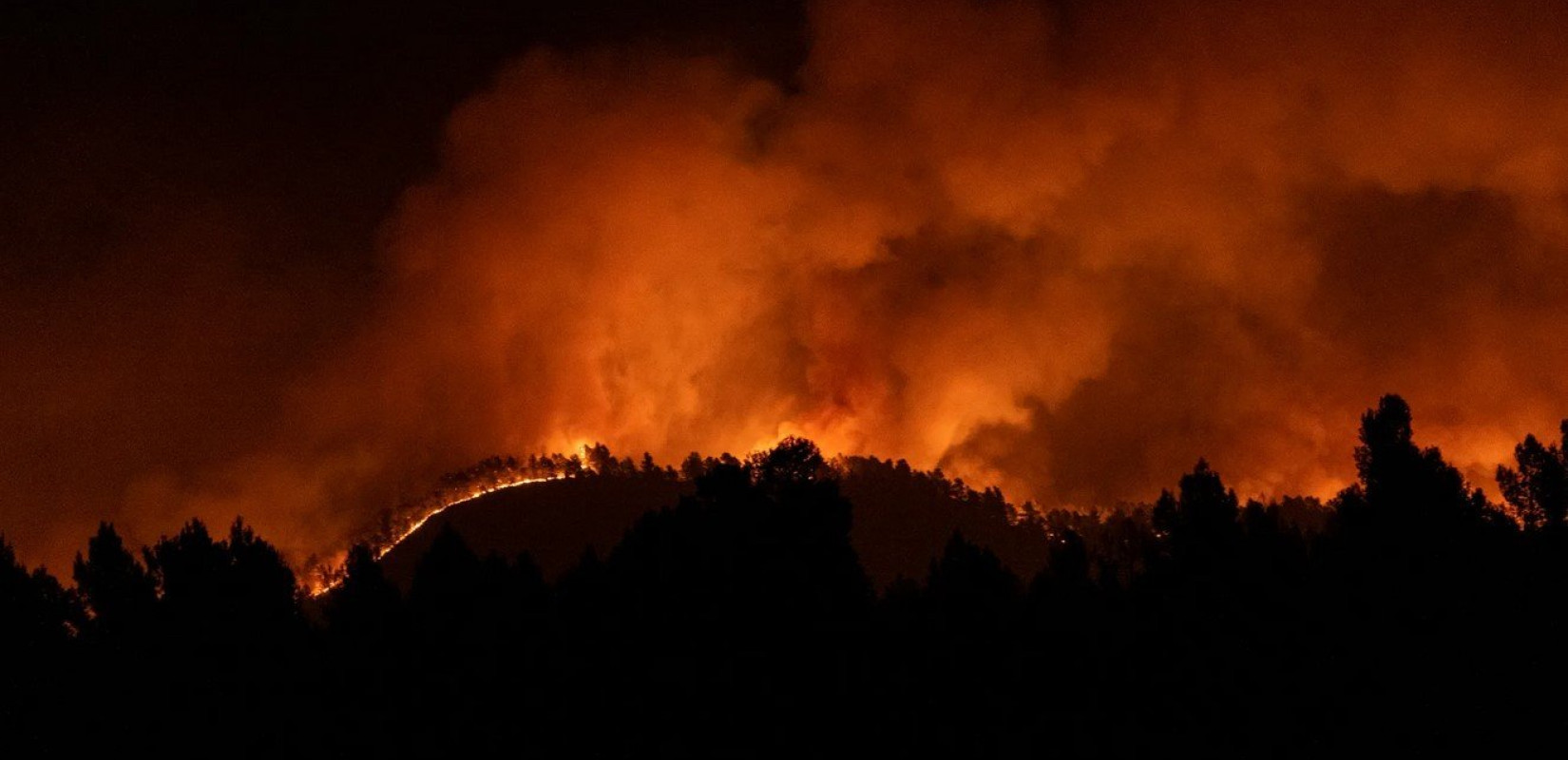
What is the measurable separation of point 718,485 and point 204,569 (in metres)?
18.4

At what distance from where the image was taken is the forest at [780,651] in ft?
148

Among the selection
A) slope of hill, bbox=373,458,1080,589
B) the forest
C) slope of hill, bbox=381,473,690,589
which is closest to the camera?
the forest

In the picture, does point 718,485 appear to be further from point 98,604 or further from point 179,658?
point 98,604

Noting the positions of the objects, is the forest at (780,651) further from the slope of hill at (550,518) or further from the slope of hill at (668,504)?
the slope of hill at (550,518)

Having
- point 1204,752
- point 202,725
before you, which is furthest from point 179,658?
point 1204,752

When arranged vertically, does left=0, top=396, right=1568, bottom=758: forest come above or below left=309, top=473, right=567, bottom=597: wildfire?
below

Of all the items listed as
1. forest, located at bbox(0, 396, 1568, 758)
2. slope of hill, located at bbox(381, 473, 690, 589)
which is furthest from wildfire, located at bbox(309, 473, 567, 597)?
forest, located at bbox(0, 396, 1568, 758)

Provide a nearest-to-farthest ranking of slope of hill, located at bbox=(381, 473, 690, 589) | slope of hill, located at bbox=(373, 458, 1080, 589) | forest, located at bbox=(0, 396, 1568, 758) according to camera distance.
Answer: forest, located at bbox=(0, 396, 1568, 758), slope of hill, located at bbox=(373, 458, 1080, 589), slope of hill, located at bbox=(381, 473, 690, 589)

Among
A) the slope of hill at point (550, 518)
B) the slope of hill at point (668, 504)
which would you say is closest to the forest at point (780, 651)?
the slope of hill at point (668, 504)

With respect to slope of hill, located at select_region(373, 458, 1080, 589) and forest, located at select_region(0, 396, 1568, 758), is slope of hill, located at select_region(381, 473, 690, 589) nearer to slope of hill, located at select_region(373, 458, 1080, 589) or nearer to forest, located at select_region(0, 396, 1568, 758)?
slope of hill, located at select_region(373, 458, 1080, 589)

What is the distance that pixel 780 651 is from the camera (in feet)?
149

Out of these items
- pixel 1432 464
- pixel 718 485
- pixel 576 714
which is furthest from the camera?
pixel 1432 464

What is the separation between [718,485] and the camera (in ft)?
159

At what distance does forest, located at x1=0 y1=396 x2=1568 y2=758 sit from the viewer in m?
45.1
